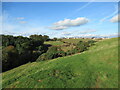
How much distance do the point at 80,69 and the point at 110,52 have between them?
5.47 m

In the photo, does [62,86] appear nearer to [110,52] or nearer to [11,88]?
[11,88]

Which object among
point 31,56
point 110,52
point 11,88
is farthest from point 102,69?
point 31,56

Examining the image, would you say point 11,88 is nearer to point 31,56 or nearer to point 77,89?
point 77,89

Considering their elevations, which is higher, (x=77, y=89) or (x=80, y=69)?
(x=80, y=69)

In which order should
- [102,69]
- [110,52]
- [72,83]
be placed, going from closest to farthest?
[72,83]
[102,69]
[110,52]

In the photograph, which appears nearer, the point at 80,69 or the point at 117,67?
the point at 117,67

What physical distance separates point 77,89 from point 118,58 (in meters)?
7.06

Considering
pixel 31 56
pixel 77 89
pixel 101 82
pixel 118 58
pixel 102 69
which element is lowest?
pixel 31 56

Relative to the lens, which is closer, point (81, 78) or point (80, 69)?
point (81, 78)

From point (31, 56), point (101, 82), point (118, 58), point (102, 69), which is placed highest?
point (118, 58)

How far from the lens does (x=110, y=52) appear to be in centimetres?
1284

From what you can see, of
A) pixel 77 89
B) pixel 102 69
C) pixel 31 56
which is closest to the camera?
pixel 77 89

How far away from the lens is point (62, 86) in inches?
371

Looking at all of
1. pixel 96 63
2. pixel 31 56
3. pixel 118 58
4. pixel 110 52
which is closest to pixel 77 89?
pixel 96 63
